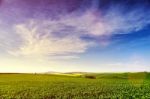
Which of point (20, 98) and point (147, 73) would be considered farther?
point (147, 73)

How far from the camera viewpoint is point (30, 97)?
94.4ft

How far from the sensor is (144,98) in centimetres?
2870

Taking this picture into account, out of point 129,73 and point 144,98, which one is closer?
point 144,98

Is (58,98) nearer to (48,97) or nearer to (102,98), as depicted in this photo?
(48,97)

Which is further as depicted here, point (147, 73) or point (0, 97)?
point (147, 73)

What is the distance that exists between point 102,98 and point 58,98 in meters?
4.57

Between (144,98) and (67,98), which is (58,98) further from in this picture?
(144,98)

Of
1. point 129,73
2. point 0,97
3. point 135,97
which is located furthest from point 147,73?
point 0,97

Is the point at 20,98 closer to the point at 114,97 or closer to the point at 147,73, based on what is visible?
the point at 114,97

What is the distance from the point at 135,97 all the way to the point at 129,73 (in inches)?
2591

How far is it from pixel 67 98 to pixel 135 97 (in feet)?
24.4

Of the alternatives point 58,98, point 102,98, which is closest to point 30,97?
point 58,98

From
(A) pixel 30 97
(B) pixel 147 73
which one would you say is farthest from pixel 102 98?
(B) pixel 147 73

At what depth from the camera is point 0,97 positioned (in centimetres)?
2933
